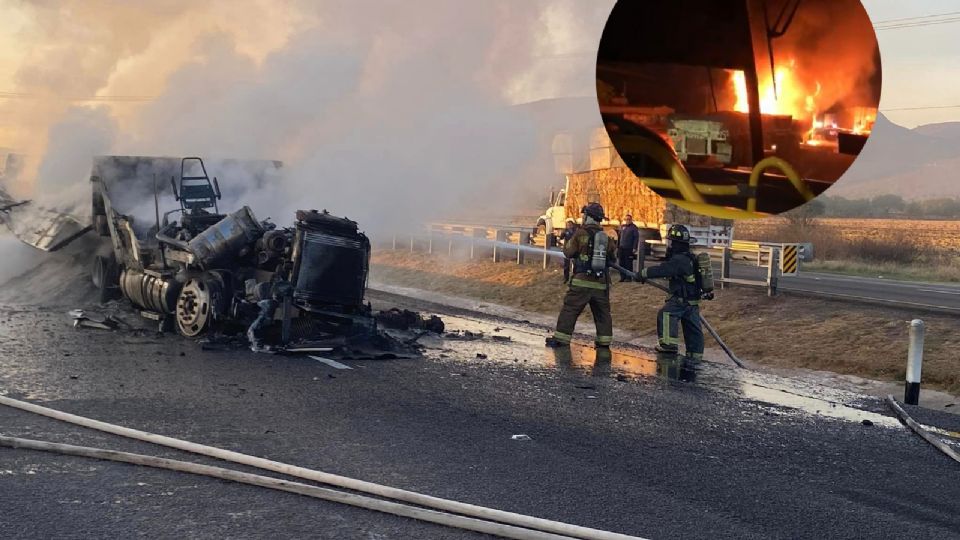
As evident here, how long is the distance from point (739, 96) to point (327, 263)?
349 inches

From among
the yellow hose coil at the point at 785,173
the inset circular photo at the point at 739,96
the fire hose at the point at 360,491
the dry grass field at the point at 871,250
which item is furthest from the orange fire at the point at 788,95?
the dry grass field at the point at 871,250

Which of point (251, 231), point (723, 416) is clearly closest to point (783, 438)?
point (723, 416)

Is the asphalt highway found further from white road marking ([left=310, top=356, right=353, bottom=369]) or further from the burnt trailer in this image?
the burnt trailer

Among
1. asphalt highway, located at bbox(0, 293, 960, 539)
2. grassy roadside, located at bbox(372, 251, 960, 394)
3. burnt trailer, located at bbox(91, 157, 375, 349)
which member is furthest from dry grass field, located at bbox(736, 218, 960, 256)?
asphalt highway, located at bbox(0, 293, 960, 539)

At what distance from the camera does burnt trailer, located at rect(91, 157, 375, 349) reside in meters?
11.1

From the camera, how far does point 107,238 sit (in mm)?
14414

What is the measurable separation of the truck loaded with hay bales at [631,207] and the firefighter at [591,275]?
27.9 ft

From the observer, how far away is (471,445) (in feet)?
21.4

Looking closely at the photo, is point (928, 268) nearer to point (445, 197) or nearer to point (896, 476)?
point (445, 197)

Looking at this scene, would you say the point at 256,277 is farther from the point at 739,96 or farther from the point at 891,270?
the point at 891,270

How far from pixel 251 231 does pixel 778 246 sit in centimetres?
930

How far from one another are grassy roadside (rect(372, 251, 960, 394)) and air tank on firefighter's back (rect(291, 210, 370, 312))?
588 centimetres

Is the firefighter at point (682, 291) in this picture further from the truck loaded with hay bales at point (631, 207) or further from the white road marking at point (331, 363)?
the truck loaded with hay bales at point (631, 207)

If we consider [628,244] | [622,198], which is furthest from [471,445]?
[622,198]
